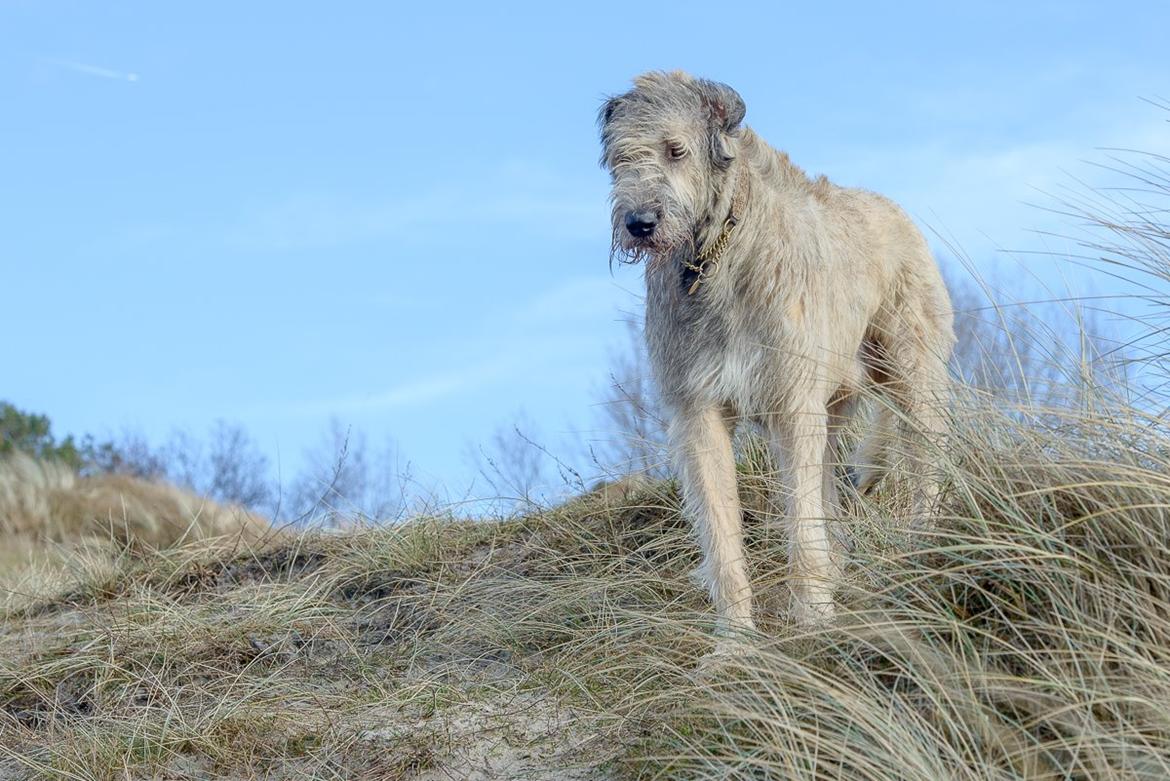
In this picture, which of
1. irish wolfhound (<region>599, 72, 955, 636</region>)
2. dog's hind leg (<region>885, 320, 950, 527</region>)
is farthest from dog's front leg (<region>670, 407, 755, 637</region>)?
dog's hind leg (<region>885, 320, 950, 527</region>)

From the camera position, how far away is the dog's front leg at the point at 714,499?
19.0 ft

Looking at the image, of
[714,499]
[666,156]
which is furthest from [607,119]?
[714,499]

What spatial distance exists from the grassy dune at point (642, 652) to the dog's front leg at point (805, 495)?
0.16 meters

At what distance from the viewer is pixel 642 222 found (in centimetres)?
559

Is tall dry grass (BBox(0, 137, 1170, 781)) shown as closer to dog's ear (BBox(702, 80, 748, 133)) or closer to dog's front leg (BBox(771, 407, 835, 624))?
→ dog's front leg (BBox(771, 407, 835, 624))

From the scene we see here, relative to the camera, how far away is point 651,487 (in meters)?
7.95

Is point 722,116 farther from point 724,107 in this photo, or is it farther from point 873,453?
point 873,453

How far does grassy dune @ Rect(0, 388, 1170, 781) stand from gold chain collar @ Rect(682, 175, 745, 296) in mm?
1277

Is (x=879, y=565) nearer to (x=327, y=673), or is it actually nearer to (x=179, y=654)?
(x=327, y=673)

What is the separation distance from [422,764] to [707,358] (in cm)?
214

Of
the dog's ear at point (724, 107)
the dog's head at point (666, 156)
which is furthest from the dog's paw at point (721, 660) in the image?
the dog's ear at point (724, 107)

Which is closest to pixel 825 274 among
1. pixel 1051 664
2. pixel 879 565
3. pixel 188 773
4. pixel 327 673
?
pixel 879 565

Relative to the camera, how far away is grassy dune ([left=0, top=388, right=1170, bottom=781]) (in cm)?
402

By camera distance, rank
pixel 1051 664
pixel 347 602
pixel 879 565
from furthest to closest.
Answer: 1. pixel 347 602
2. pixel 879 565
3. pixel 1051 664
